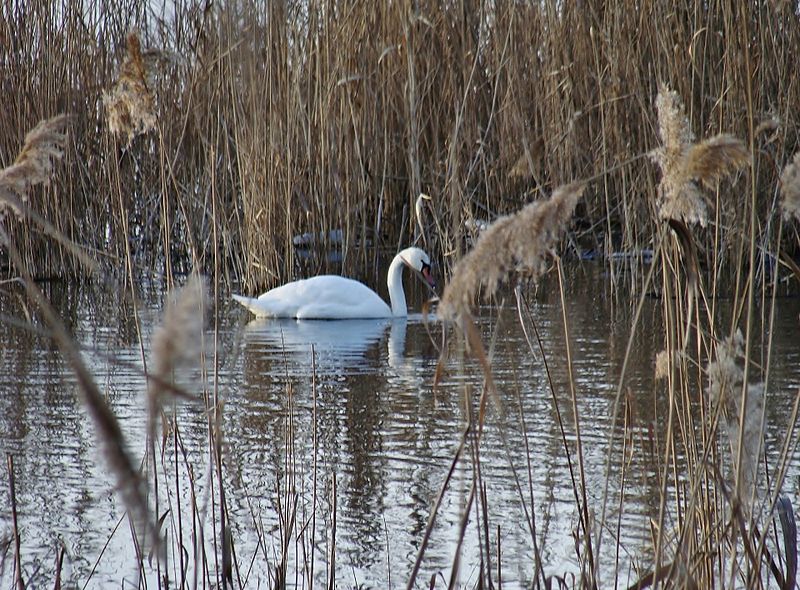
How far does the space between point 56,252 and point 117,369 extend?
3094 mm

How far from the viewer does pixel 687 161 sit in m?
1.63

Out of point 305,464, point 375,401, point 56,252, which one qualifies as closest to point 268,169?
point 56,252

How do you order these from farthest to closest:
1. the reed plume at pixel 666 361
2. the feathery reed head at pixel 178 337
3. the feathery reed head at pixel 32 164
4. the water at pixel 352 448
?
the water at pixel 352 448, the reed plume at pixel 666 361, the feathery reed head at pixel 32 164, the feathery reed head at pixel 178 337

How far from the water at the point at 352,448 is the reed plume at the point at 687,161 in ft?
1.31

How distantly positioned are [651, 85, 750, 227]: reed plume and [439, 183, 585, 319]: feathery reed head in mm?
278

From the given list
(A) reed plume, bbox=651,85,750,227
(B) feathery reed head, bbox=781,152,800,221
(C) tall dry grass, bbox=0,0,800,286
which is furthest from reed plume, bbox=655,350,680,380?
(C) tall dry grass, bbox=0,0,800,286

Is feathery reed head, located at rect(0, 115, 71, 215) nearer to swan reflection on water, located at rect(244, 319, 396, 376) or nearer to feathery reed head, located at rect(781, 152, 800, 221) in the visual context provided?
feathery reed head, located at rect(781, 152, 800, 221)

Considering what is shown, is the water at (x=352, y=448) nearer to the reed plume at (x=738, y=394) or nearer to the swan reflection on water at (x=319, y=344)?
the swan reflection on water at (x=319, y=344)

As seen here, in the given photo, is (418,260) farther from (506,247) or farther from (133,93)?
(506,247)

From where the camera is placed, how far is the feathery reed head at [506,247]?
4.48ft

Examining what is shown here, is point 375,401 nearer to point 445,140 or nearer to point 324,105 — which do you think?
point 324,105

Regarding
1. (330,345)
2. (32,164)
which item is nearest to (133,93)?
(32,164)

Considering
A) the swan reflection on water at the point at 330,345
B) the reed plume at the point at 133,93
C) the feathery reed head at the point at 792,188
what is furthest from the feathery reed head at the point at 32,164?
the swan reflection on water at the point at 330,345

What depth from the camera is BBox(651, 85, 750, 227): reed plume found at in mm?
1601
